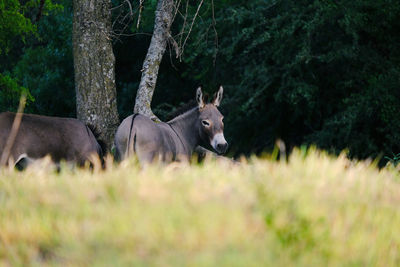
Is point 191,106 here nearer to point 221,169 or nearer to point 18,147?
point 18,147

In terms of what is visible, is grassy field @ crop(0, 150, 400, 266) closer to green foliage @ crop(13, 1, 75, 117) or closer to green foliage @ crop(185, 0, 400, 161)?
green foliage @ crop(185, 0, 400, 161)

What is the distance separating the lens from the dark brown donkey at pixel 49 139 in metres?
7.99

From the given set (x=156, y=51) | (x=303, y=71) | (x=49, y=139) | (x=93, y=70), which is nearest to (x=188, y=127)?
(x=93, y=70)

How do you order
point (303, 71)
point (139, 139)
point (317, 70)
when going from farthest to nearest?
point (317, 70)
point (303, 71)
point (139, 139)

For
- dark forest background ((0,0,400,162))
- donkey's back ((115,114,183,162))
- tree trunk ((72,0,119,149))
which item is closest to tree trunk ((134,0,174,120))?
tree trunk ((72,0,119,149))

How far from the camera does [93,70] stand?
10828 millimetres

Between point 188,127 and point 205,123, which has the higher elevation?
point 205,123

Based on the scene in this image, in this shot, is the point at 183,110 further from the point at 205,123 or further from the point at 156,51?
the point at 156,51

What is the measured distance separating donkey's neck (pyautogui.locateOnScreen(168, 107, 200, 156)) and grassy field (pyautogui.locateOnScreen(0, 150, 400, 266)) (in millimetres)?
5088

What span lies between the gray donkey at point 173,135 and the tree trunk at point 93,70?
58.5 inches

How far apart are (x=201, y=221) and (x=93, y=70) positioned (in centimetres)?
765

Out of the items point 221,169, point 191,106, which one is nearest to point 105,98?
point 191,106

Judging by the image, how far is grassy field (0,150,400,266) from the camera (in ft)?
10.8

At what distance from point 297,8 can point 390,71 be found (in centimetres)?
328
